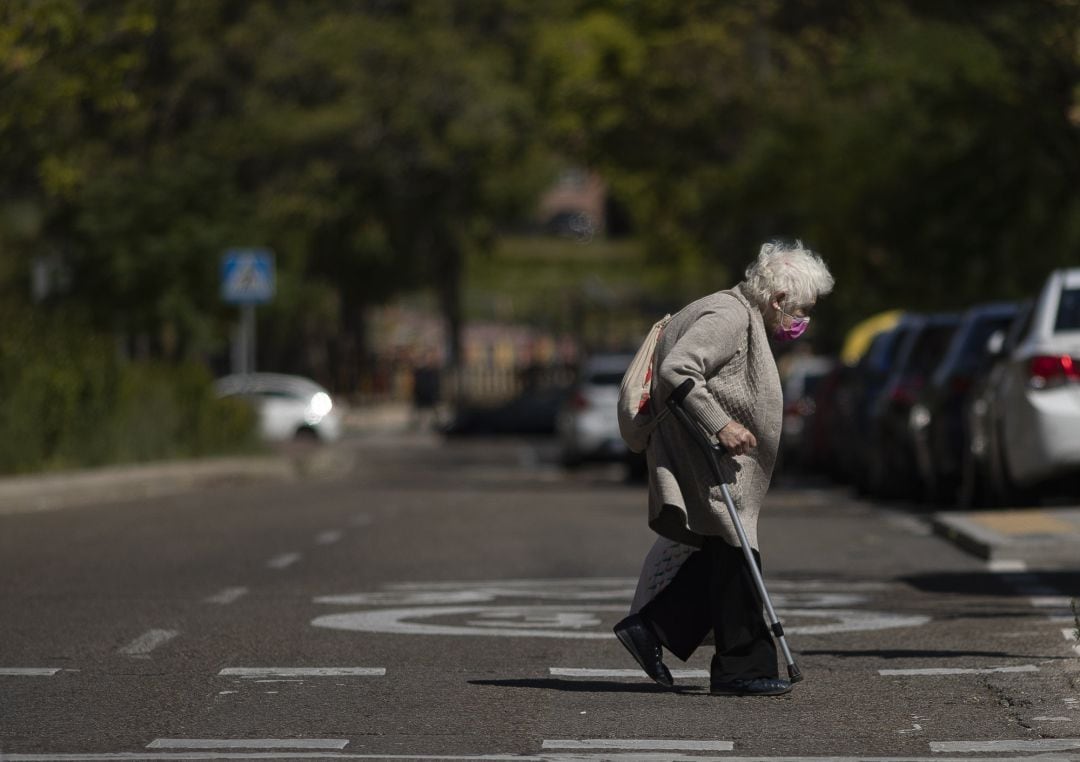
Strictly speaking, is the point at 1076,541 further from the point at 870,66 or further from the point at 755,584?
the point at 870,66

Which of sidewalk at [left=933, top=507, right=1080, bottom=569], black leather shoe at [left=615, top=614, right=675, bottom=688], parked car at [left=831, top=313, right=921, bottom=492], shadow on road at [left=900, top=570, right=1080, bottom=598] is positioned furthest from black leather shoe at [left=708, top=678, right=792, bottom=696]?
parked car at [left=831, top=313, right=921, bottom=492]

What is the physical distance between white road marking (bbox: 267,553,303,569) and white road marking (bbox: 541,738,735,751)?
Result: 7.53 metres

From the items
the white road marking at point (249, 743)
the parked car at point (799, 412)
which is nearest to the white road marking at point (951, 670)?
the white road marking at point (249, 743)

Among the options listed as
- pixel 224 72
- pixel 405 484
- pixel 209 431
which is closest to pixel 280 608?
pixel 405 484

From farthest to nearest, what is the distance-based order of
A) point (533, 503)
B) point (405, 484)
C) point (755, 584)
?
point (405, 484)
point (533, 503)
point (755, 584)

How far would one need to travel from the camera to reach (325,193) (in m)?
49.8

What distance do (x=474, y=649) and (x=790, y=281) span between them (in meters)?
2.37

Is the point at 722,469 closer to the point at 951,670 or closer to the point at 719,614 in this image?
the point at 719,614

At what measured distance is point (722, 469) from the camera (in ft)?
30.2

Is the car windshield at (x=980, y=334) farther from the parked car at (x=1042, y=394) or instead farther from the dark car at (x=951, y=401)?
the parked car at (x=1042, y=394)

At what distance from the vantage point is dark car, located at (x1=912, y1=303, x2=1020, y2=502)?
20922 mm

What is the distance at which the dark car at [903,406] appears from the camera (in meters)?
22.7

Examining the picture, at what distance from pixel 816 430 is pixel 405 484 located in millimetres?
4849

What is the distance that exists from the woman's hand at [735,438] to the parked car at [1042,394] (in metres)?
8.74
